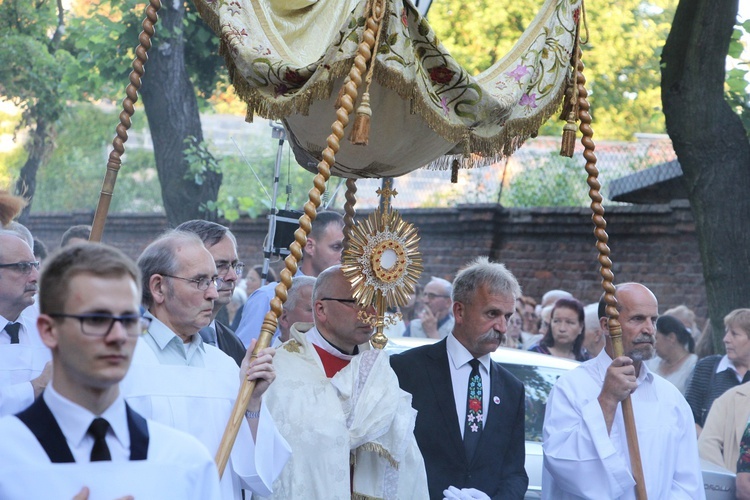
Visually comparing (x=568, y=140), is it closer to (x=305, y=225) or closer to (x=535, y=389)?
(x=305, y=225)

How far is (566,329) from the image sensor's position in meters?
7.94

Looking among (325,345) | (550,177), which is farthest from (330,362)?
(550,177)

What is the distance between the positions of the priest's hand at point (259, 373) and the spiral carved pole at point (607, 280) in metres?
1.71

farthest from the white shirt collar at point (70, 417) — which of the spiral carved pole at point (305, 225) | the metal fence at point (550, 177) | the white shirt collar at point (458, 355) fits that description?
the metal fence at point (550, 177)

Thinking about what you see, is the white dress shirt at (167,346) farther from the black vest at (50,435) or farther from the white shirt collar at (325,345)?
the black vest at (50,435)

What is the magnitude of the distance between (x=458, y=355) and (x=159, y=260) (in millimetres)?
1633

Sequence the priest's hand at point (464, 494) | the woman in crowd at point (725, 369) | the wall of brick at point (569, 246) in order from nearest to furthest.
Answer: the priest's hand at point (464, 494)
the woman in crowd at point (725, 369)
the wall of brick at point (569, 246)

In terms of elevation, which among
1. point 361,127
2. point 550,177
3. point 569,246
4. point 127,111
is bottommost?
point 361,127

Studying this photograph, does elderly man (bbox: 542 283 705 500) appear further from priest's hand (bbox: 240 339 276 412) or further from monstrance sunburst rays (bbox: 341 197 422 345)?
priest's hand (bbox: 240 339 276 412)

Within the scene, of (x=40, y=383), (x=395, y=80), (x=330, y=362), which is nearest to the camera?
(x=40, y=383)

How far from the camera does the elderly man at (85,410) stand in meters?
2.53

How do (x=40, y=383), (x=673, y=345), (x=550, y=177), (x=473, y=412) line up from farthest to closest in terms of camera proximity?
(x=550, y=177), (x=673, y=345), (x=473, y=412), (x=40, y=383)

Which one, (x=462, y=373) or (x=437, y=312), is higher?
(x=437, y=312)

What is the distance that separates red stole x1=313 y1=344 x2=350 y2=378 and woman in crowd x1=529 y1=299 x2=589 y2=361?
11.7 feet
